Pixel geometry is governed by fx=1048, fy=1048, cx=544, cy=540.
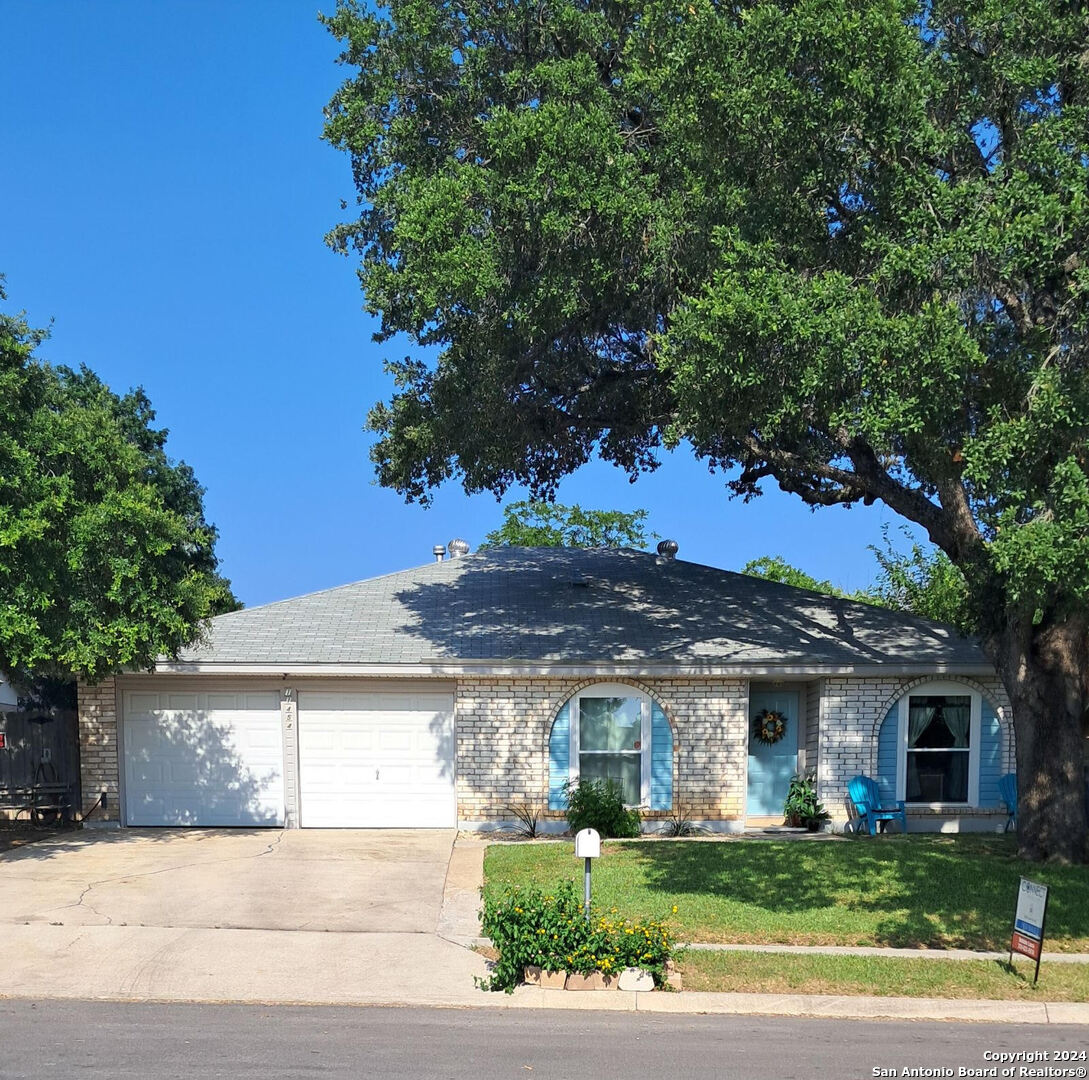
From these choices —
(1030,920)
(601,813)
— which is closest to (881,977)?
(1030,920)

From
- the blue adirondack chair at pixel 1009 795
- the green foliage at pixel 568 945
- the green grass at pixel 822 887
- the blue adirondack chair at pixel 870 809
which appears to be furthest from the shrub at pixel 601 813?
the green foliage at pixel 568 945

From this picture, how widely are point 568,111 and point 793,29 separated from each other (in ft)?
10.6

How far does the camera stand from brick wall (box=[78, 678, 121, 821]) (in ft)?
53.2

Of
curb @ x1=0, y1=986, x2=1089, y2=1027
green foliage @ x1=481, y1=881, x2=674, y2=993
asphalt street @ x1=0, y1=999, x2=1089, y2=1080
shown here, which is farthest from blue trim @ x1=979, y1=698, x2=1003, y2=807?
green foliage @ x1=481, y1=881, x2=674, y2=993

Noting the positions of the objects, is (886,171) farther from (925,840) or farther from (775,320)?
(925,840)

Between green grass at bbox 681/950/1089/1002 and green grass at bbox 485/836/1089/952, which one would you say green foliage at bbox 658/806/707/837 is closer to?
green grass at bbox 485/836/1089/952

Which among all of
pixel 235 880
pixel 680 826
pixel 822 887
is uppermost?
pixel 822 887

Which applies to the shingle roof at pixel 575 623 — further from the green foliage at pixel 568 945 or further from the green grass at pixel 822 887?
the green foliage at pixel 568 945

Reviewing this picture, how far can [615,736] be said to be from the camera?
16.2 meters

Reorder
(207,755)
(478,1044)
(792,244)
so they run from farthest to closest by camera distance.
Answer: (207,755) < (792,244) < (478,1044)

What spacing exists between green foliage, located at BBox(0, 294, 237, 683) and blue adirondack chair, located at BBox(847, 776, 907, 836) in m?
9.89

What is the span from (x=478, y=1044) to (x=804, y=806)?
9.93m

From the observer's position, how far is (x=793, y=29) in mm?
10344

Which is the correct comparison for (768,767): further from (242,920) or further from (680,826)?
(242,920)
